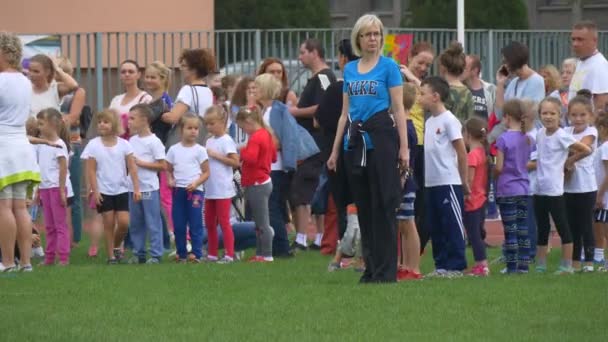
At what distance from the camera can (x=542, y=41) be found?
77.9 ft

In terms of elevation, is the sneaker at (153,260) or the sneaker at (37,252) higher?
the sneaker at (153,260)

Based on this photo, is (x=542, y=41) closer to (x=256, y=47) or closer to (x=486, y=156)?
(x=256, y=47)

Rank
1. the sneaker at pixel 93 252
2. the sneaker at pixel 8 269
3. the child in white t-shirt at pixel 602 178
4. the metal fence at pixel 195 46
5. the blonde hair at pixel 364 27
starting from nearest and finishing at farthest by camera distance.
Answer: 1. the blonde hair at pixel 364 27
2. the sneaker at pixel 8 269
3. the child in white t-shirt at pixel 602 178
4. the sneaker at pixel 93 252
5. the metal fence at pixel 195 46

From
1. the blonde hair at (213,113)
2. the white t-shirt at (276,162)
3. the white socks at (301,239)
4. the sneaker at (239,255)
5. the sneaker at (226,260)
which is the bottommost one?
the sneaker at (239,255)

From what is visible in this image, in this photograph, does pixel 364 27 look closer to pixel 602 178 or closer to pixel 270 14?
pixel 602 178

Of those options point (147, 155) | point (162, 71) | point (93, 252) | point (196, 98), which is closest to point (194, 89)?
point (196, 98)

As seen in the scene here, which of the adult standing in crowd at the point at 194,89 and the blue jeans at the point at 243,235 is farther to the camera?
the blue jeans at the point at 243,235

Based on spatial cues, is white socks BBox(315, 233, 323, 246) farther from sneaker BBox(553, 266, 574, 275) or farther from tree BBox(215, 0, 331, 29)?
tree BBox(215, 0, 331, 29)

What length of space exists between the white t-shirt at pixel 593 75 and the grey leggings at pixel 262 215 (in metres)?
3.06

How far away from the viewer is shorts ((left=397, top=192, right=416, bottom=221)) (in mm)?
11750

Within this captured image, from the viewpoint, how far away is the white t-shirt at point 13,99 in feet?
40.9

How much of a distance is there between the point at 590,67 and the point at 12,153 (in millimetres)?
5107

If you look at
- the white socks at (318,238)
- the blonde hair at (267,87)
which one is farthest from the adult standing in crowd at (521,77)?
the white socks at (318,238)

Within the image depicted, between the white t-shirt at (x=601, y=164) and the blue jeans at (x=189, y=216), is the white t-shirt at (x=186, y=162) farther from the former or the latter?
the white t-shirt at (x=601, y=164)
